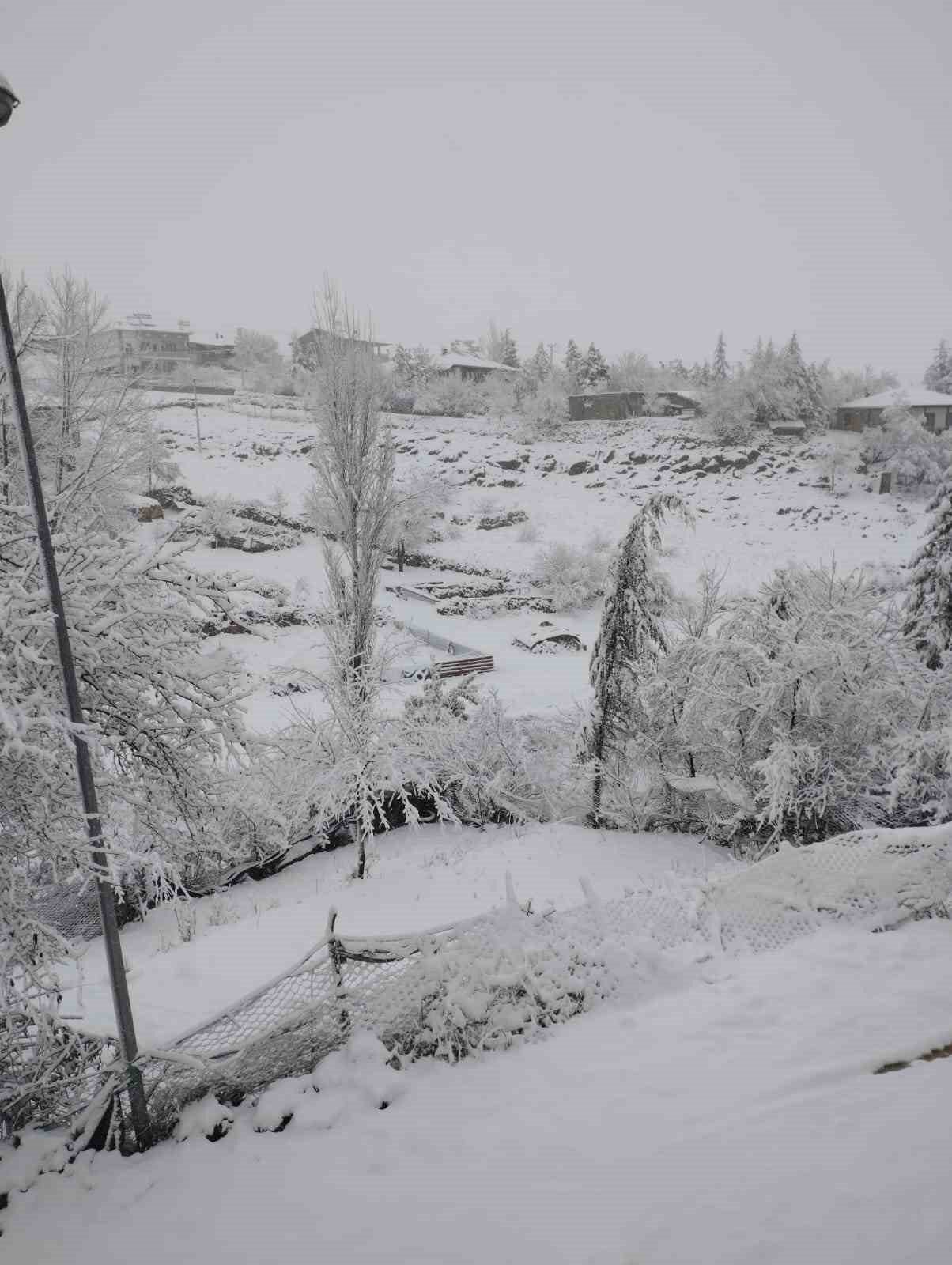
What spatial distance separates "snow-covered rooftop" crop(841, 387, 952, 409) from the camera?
4753 centimetres

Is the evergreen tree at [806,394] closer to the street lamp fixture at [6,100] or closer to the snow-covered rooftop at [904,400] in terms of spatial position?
the snow-covered rooftop at [904,400]

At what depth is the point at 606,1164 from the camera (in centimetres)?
374

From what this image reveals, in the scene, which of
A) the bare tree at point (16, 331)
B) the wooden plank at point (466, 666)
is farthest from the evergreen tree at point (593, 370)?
the bare tree at point (16, 331)

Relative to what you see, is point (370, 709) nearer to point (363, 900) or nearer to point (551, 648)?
point (363, 900)

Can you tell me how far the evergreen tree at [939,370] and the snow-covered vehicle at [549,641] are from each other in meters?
51.8

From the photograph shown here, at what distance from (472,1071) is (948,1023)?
330 cm

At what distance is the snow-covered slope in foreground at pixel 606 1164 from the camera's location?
323cm

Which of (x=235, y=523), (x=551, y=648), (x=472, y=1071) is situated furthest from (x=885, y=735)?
(x=235, y=523)

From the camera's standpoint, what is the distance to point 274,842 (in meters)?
12.4

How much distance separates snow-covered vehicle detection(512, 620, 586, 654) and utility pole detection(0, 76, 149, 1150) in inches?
900

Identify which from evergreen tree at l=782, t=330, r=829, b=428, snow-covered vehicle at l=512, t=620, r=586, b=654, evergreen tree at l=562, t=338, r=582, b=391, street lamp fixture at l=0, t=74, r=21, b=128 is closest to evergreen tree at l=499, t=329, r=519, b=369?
evergreen tree at l=562, t=338, r=582, b=391

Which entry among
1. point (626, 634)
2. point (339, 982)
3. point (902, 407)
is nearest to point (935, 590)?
point (626, 634)

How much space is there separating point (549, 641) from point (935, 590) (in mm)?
16890

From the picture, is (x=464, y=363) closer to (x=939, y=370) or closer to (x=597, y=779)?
(x=939, y=370)
